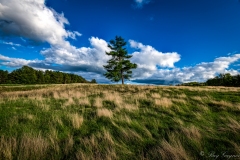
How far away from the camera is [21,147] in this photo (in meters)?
3.08

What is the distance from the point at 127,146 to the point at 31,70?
345ft

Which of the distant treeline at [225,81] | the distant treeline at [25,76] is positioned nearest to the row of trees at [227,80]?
the distant treeline at [225,81]

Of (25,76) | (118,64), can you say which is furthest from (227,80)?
(25,76)

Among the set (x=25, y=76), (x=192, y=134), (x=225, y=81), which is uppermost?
(x=25, y=76)

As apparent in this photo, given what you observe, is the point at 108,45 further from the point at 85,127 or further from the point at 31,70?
the point at 31,70

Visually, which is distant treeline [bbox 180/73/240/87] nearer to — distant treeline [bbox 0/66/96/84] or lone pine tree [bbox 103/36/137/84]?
lone pine tree [bbox 103/36/137/84]

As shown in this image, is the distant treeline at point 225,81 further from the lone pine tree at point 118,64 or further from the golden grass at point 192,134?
the golden grass at point 192,134

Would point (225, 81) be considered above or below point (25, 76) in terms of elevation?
below

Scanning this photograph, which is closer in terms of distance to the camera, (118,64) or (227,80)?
(118,64)

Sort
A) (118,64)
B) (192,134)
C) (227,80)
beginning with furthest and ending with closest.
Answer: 1. (227,80)
2. (118,64)
3. (192,134)

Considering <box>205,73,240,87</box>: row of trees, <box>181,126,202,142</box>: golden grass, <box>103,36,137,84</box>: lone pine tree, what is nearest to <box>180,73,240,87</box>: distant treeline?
<box>205,73,240,87</box>: row of trees

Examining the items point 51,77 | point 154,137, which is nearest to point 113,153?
point 154,137

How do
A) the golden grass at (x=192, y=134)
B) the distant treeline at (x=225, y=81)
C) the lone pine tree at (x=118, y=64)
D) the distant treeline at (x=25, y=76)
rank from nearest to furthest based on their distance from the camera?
the golden grass at (x=192, y=134) → the lone pine tree at (x=118, y=64) → the distant treeline at (x=225, y=81) → the distant treeline at (x=25, y=76)

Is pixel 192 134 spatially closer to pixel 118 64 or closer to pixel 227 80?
pixel 118 64
